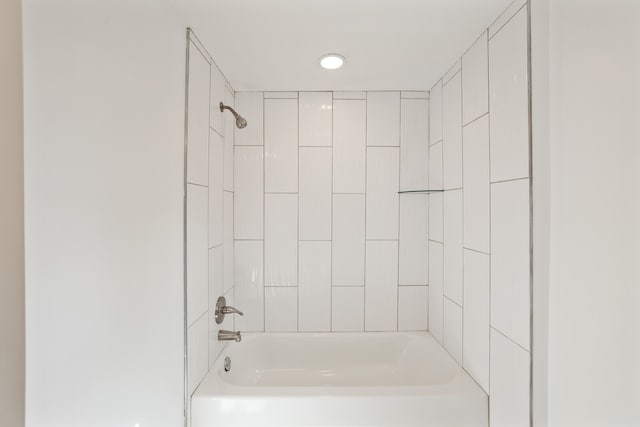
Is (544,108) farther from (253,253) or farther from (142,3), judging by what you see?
(253,253)

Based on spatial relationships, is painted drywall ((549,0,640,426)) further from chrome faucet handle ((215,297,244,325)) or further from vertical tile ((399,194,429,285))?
chrome faucet handle ((215,297,244,325))

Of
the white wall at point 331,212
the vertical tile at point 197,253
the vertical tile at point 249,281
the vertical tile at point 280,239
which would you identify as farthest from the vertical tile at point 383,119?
the vertical tile at point 197,253

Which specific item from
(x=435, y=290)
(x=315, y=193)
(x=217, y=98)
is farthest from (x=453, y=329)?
(x=217, y=98)

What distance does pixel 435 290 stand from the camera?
1812 millimetres

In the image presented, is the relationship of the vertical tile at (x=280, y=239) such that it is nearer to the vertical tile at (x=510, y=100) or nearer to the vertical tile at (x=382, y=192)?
the vertical tile at (x=382, y=192)

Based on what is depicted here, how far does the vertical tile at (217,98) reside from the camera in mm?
1498

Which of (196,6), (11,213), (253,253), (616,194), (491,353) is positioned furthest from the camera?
(253,253)

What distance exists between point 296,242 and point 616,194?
144cm

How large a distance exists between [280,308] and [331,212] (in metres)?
0.65

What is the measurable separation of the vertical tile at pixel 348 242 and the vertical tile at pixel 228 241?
59 centimetres

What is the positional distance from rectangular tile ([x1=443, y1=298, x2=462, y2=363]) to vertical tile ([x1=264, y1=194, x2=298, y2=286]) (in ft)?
2.82

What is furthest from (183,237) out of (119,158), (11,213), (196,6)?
(196,6)

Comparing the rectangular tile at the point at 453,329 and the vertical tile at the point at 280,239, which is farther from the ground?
the vertical tile at the point at 280,239

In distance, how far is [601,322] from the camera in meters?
0.81
